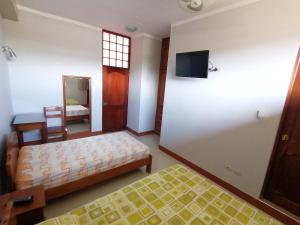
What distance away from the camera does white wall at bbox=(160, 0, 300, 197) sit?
1.77m

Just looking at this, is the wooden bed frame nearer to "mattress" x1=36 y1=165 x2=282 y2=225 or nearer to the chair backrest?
"mattress" x1=36 y1=165 x2=282 y2=225

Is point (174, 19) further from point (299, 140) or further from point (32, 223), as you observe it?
point (32, 223)

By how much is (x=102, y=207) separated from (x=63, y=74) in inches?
118

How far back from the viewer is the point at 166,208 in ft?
4.25

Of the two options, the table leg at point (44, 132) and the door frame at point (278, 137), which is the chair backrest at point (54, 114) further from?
the door frame at point (278, 137)

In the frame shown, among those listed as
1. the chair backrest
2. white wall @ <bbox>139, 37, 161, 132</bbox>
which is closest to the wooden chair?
the chair backrest

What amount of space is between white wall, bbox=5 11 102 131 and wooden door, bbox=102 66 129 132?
1.59 feet

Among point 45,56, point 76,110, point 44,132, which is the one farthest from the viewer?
point 76,110

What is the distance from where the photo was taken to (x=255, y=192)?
2051mm

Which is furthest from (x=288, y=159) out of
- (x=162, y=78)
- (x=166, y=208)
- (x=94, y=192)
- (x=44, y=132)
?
(x=44, y=132)

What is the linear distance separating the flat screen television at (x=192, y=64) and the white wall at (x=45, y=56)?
2.07 meters

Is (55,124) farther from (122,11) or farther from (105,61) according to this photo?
(122,11)

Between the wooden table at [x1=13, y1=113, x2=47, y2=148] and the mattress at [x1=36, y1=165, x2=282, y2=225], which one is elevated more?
the wooden table at [x1=13, y1=113, x2=47, y2=148]

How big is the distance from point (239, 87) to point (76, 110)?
3369 mm
